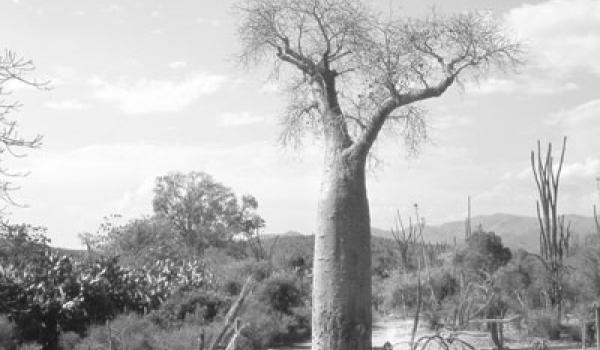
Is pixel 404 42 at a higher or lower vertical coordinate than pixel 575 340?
higher

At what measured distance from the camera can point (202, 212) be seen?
23375mm

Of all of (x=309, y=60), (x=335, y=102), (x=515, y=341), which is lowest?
(x=515, y=341)

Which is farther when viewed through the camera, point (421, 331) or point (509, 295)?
point (509, 295)

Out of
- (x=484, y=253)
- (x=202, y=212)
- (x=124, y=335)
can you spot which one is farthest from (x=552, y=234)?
(x=202, y=212)

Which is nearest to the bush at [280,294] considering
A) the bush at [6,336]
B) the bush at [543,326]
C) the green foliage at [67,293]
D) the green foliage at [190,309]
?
the green foliage at [190,309]

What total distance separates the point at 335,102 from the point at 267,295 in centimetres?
602

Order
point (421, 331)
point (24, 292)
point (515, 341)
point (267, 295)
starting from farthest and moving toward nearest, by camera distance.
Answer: point (267, 295)
point (421, 331)
point (515, 341)
point (24, 292)

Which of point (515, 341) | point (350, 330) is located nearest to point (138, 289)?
point (515, 341)

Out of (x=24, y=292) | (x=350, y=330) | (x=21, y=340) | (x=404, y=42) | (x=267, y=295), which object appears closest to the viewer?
(x=350, y=330)

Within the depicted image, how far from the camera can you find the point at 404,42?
4.76 m

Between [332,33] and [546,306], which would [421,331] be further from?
[332,33]

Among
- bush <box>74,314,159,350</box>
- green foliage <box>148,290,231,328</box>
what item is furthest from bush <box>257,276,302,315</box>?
bush <box>74,314,159,350</box>

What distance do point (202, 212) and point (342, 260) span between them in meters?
19.4

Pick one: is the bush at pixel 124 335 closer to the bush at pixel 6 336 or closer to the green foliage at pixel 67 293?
the green foliage at pixel 67 293
